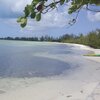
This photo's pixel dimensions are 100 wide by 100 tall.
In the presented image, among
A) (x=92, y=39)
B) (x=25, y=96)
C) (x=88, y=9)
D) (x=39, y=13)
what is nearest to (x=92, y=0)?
(x=88, y=9)

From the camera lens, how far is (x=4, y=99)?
8.52m

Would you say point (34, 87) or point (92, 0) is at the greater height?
point (92, 0)

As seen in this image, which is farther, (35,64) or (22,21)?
(35,64)

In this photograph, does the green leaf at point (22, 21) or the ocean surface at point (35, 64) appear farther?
the ocean surface at point (35, 64)

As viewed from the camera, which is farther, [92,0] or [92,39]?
[92,39]

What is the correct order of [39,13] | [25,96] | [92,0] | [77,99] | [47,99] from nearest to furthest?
[39,13]
[92,0]
[77,99]
[47,99]
[25,96]

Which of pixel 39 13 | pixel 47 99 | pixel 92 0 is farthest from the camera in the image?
pixel 47 99

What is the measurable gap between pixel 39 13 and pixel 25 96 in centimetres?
738

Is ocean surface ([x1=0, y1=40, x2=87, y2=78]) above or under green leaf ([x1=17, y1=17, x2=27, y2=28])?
under

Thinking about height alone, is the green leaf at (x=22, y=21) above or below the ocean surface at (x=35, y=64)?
above

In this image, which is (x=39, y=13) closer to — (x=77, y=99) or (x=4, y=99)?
(x=77, y=99)

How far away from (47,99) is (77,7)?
256 inches

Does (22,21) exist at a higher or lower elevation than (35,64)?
higher

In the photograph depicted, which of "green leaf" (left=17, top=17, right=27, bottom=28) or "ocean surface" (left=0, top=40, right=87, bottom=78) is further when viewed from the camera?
"ocean surface" (left=0, top=40, right=87, bottom=78)
